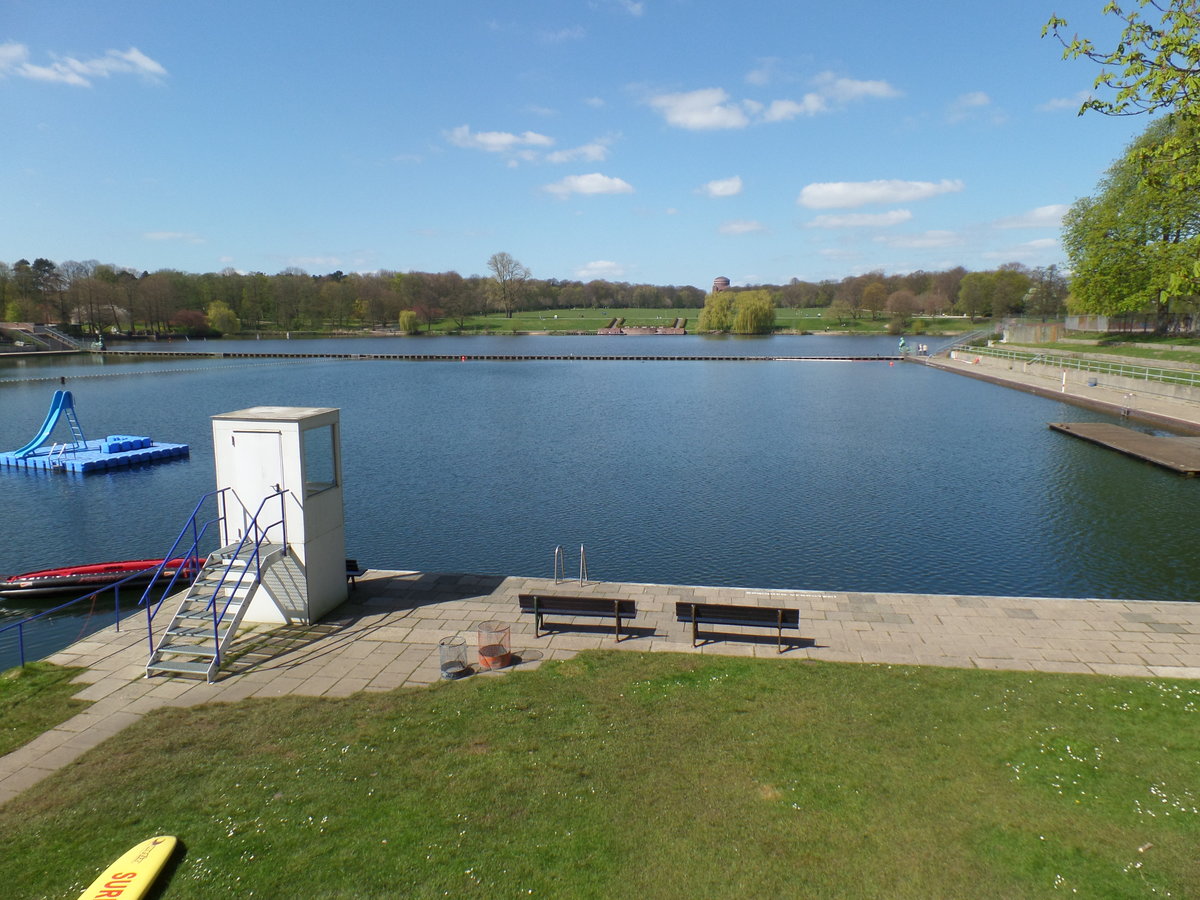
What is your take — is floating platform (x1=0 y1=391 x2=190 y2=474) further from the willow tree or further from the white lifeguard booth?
the willow tree

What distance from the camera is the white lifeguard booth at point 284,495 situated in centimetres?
1345

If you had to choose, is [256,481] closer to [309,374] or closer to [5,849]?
[5,849]

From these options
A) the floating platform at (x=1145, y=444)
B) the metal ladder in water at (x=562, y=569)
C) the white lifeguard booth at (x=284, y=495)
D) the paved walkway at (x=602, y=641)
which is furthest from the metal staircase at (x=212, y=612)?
the floating platform at (x=1145, y=444)

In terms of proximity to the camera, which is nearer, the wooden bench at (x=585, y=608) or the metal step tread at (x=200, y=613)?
the metal step tread at (x=200, y=613)

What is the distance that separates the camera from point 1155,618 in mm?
13727

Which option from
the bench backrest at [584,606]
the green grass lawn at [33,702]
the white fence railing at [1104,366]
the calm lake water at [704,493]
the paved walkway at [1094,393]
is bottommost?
the calm lake water at [704,493]

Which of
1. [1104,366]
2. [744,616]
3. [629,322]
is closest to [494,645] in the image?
[744,616]

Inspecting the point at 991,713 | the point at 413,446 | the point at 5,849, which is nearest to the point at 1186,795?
the point at 991,713

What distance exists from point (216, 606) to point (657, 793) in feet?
28.1

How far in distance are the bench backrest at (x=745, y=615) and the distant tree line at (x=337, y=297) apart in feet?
364

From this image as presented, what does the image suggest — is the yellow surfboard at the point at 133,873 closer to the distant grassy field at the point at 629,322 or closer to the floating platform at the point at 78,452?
the floating platform at the point at 78,452

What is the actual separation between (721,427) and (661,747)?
112 feet

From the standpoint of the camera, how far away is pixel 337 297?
156 metres

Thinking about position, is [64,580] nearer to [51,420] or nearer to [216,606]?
[216,606]
